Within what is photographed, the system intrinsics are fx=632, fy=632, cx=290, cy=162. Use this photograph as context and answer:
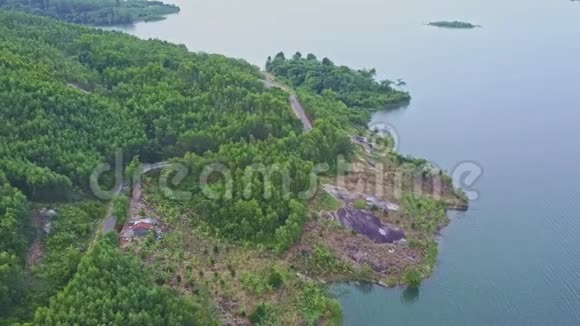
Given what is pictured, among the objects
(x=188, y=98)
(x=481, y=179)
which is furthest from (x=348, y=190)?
(x=188, y=98)

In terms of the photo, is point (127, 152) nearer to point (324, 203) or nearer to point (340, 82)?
point (324, 203)

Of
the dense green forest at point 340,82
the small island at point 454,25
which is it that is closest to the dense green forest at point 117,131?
the dense green forest at point 340,82

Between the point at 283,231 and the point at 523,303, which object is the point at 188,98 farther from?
the point at 523,303

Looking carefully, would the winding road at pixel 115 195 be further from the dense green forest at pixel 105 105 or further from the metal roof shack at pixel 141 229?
the metal roof shack at pixel 141 229

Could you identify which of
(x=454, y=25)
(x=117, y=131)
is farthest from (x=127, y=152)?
(x=454, y=25)

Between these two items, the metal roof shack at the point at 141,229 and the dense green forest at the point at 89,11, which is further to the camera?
the dense green forest at the point at 89,11

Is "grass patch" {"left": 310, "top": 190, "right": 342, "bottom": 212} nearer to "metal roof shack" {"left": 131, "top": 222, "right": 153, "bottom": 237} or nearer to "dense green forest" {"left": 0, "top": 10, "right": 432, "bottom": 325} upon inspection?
"dense green forest" {"left": 0, "top": 10, "right": 432, "bottom": 325}
